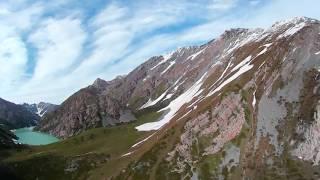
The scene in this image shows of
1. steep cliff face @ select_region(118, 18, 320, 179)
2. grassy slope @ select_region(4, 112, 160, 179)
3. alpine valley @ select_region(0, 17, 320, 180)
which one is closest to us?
steep cliff face @ select_region(118, 18, 320, 179)

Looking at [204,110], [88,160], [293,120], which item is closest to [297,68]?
[293,120]

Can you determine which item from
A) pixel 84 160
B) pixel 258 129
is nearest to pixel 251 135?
pixel 258 129

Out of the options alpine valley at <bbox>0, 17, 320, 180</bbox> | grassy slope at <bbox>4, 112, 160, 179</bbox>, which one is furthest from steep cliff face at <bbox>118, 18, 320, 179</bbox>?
grassy slope at <bbox>4, 112, 160, 179</bbox>

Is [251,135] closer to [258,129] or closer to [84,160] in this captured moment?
[258,129]

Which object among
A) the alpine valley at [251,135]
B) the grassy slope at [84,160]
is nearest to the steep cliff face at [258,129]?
the alpine valley at [251,135]

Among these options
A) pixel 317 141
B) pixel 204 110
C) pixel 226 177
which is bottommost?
pixel 226 177

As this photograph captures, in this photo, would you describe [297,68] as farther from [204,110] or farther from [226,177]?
[226,177]

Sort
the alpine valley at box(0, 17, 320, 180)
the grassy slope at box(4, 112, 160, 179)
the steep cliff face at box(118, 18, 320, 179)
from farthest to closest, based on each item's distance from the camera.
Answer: the grassy slope at box(4, 112, 160, 179), the alpine valley at box(0, 17, 320, 180), the steep cliff face at box(118, 18, 320, 179)

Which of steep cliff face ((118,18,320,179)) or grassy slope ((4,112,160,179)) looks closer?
steep cliff face ((118,18,320,179))

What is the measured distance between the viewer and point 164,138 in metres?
141

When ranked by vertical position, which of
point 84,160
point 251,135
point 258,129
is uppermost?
point 258,129

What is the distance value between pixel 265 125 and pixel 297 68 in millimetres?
20907

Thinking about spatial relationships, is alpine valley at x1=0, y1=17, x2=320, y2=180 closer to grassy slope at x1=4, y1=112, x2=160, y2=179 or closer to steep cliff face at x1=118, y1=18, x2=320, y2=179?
steep cliff face at x1=118, y1=18, x2=320, y2=179

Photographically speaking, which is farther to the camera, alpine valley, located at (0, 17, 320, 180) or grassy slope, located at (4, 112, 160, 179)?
grassy slope, located at (4, 112, 160, 179)
